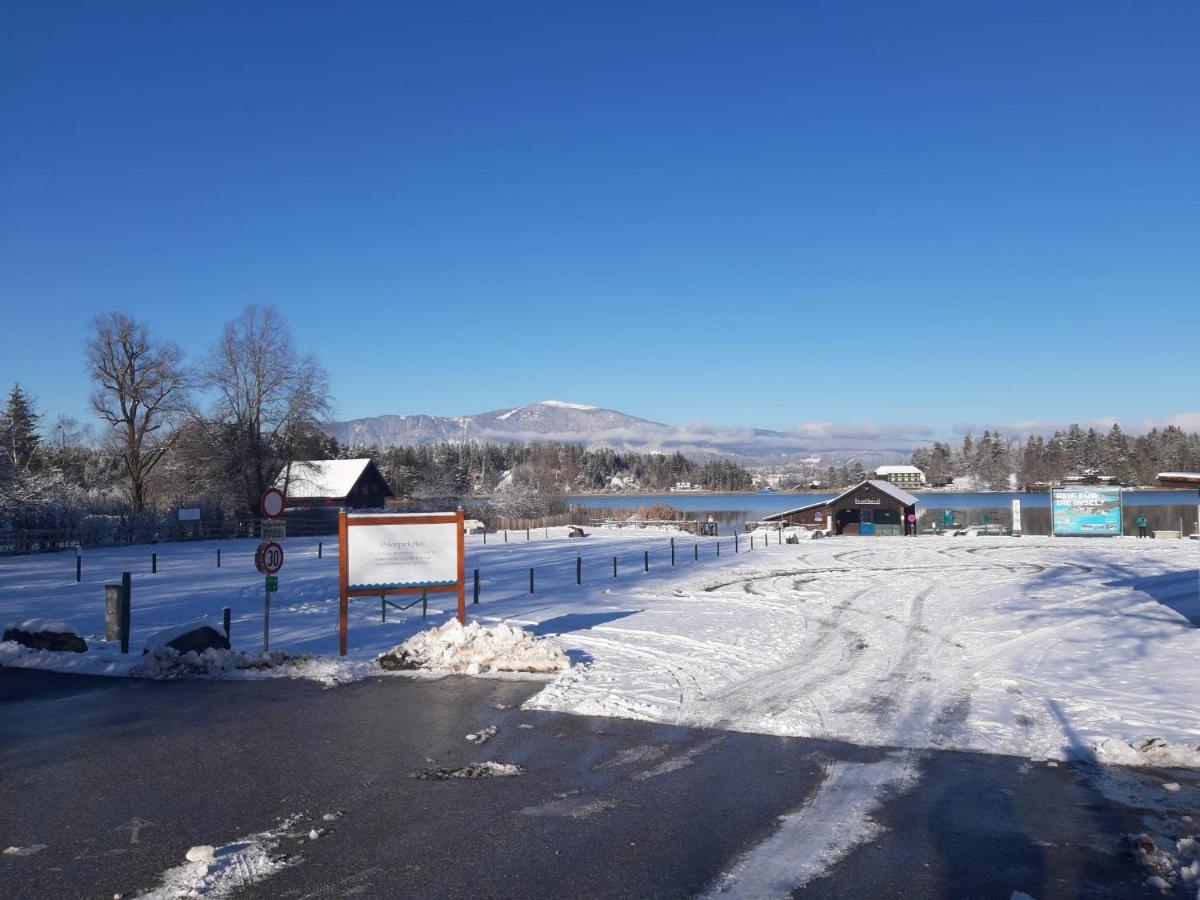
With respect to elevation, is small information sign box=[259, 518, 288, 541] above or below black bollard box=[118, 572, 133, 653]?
above

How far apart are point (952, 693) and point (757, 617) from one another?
23.8 ft

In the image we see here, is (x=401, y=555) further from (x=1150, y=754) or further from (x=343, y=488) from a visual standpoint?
(x=343, y=488)

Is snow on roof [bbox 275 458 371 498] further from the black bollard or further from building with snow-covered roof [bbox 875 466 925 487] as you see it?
building with snow-covered roof [bbox 875 466 925 487]

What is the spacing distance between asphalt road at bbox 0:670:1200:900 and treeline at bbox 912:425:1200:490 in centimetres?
11905

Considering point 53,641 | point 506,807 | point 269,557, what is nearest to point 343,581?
point 269,557

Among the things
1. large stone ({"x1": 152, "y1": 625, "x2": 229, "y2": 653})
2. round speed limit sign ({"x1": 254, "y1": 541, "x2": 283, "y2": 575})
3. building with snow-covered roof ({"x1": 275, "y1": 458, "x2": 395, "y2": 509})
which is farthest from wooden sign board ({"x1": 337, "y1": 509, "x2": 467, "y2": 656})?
building with snow-covered roof ({"x1": 275, "y1": 458, "x2": 395, "y2": 509})

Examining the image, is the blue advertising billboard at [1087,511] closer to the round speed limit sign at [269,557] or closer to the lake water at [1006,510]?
the lake water at [1006,510]

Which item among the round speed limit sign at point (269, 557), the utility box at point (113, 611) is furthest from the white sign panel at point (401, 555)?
the utility box at point (113, 611)

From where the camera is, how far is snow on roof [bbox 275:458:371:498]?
58659mm

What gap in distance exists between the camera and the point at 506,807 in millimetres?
6926

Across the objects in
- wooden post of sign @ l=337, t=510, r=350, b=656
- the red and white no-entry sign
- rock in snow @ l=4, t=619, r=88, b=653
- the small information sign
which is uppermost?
the red and white no-entry sign

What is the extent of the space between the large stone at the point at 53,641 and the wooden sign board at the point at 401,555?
13.9 feet

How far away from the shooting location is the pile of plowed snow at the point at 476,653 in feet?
41.3

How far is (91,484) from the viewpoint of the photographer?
7288 centimetres
